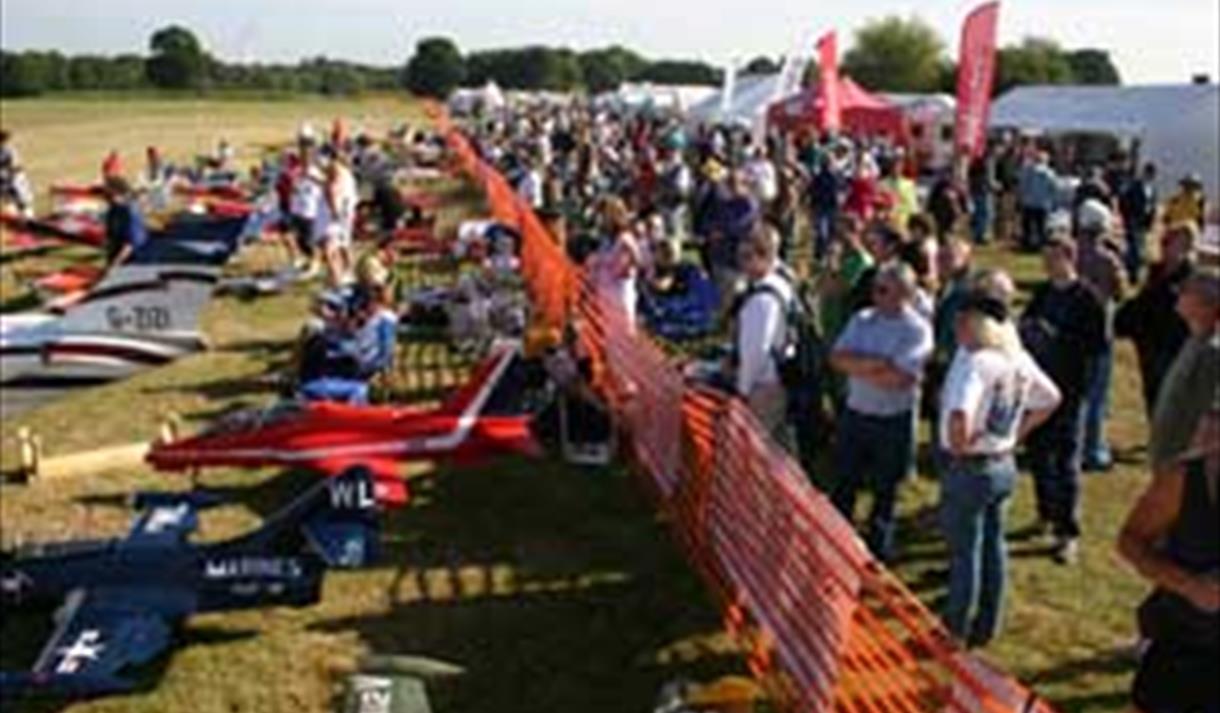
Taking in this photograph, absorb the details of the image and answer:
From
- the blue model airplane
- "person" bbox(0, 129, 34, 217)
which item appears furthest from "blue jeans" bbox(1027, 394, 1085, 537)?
"person" bbox(0, 129, 34, 217)

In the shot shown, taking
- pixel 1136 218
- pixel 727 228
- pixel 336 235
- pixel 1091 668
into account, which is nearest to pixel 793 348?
pixel 1091 668

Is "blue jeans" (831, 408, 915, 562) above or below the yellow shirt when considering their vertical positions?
below

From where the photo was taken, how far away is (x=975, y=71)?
20828 millimetres

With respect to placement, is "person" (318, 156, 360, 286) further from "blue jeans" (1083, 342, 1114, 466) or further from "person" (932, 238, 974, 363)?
"blue jeans" (1083, 342, 1114, 466)

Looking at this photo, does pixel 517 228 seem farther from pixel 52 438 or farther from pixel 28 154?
pixel 28 154

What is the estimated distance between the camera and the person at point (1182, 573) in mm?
4688

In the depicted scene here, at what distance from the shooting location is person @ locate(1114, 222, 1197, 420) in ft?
31.3

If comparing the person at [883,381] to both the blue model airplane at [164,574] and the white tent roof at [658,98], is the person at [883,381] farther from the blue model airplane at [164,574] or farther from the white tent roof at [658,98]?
the white tent roof at [658,98]

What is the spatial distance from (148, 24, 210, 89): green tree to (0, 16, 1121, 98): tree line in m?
0.07

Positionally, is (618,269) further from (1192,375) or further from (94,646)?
(1192,375)

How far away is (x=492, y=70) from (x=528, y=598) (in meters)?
124

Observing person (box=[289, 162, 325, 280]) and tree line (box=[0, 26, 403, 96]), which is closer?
person (box=[289, 162, 325, 280])

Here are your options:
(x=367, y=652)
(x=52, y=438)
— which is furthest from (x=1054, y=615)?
(x=52, y=438)

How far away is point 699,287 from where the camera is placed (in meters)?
17.2
